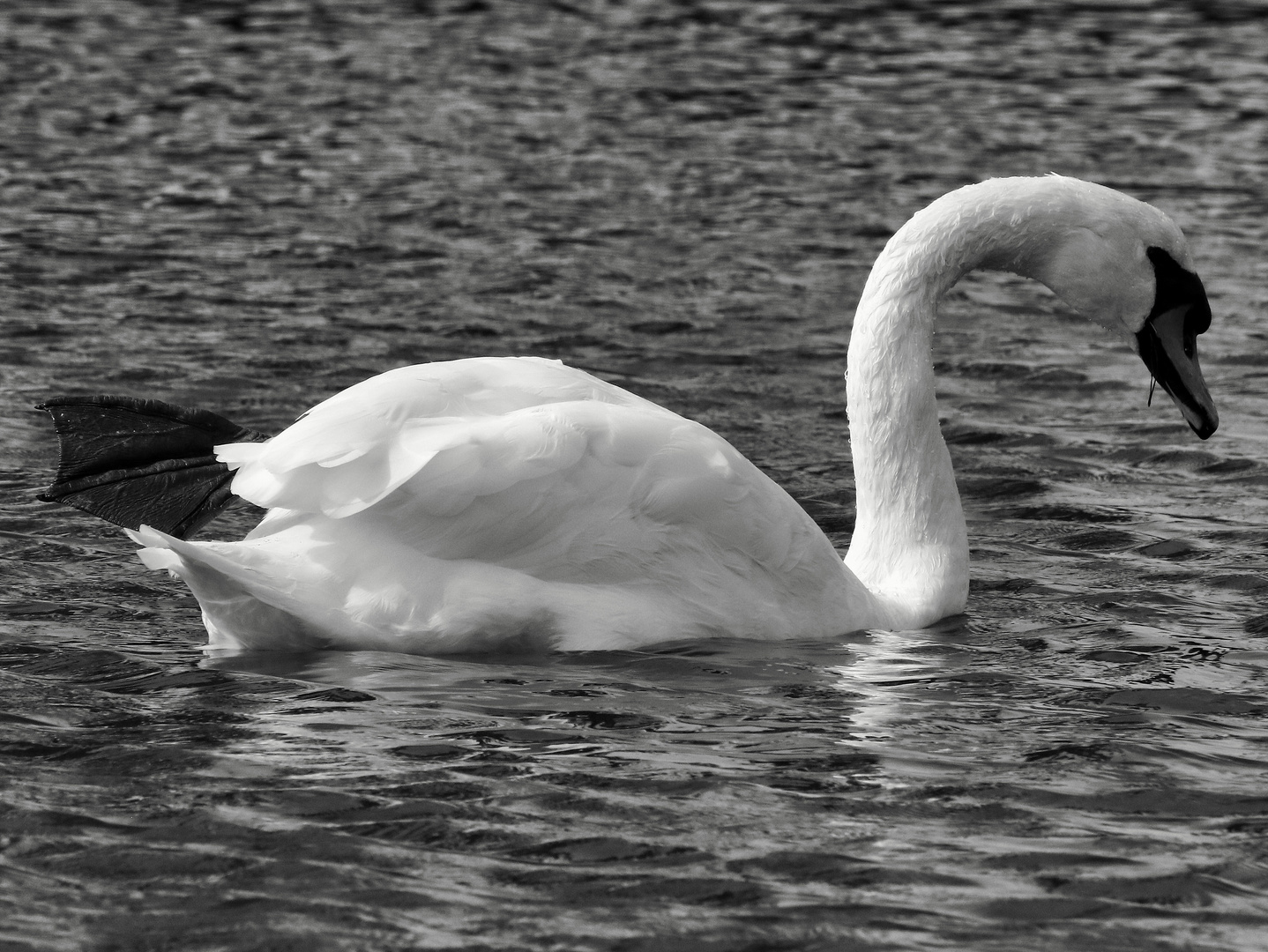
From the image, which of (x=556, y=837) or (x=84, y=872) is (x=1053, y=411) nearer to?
(x=556, y=837)

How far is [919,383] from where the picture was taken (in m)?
7.40

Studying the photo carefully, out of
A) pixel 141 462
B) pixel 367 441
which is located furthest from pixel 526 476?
pixel 141 462

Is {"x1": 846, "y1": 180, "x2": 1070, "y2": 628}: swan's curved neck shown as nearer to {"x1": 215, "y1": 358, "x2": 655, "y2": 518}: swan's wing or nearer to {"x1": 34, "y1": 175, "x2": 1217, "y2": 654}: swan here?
{"x1": 34, "y1": 175, "x2": 1217, "y2": 654}: swan

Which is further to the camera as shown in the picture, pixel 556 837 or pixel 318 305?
pixel 318 305

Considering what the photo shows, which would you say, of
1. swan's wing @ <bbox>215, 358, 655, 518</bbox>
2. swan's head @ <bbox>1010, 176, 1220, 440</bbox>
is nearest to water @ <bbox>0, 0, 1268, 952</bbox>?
swan's wing @ <bbox>215, 358, 655, 518</bbox>

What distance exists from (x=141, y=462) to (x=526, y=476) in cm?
142

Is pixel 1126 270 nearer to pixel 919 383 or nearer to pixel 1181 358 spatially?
pixel 1181 358

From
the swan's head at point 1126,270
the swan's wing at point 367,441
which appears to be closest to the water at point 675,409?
the swan's wing at point 367,441

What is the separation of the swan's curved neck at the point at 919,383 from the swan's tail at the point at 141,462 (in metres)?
2.16

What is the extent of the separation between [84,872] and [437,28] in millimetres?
18339

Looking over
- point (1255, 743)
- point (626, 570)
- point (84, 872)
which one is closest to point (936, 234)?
point (626, 570)

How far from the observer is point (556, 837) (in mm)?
5121

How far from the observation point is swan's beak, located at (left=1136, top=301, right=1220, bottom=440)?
24.9 ft

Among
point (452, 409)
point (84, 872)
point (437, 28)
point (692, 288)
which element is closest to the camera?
point (84, 872)
